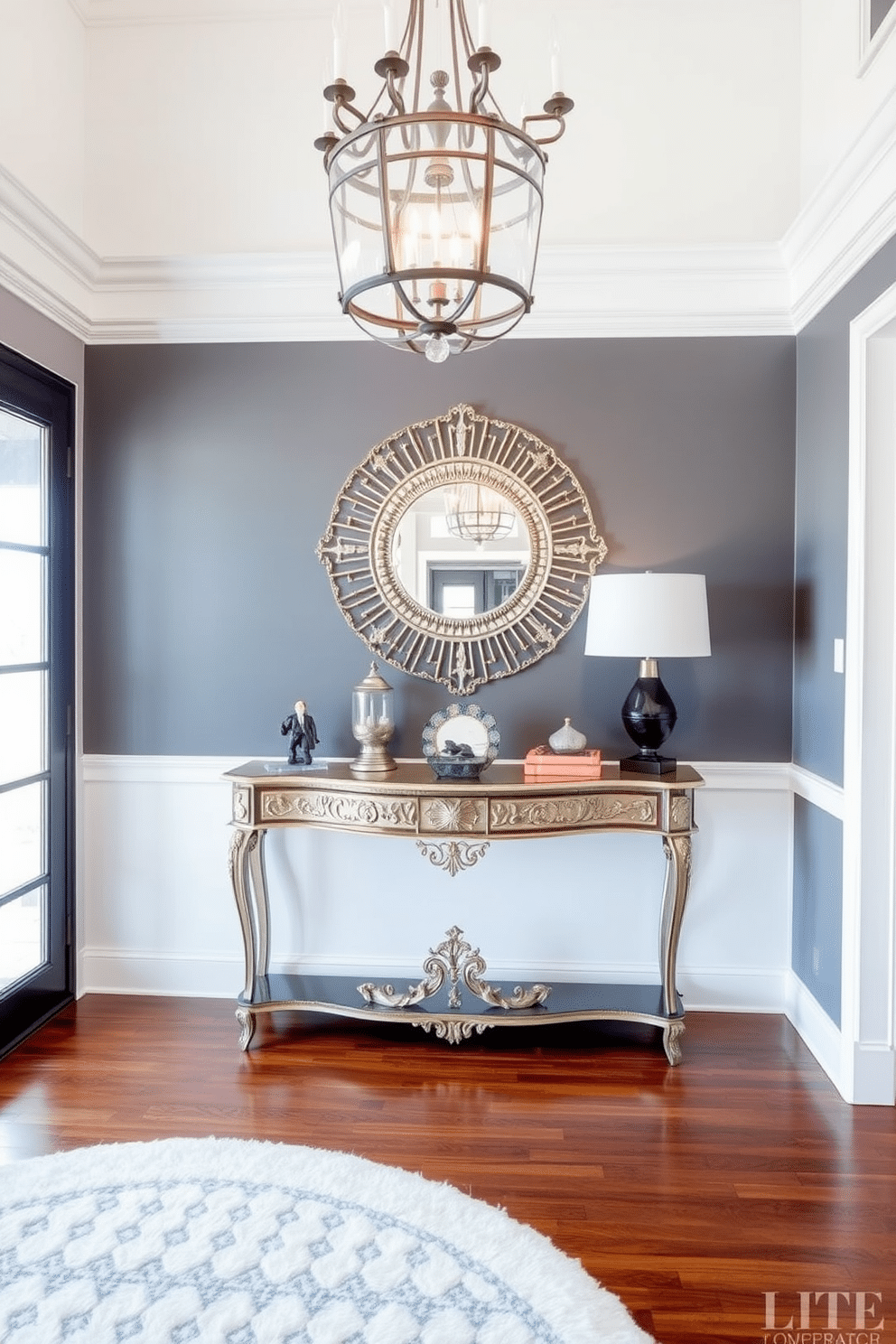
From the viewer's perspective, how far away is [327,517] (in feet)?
11.8

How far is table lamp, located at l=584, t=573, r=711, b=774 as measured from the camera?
3035mm

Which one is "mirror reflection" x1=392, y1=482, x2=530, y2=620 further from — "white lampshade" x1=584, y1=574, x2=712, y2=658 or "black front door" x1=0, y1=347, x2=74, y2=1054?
"black front door" x1=0, y1=347, x2=74, y2=1054

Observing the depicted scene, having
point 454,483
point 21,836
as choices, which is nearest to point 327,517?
point 454,483

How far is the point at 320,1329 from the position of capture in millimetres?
1836

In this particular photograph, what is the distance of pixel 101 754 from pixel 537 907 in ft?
6.15

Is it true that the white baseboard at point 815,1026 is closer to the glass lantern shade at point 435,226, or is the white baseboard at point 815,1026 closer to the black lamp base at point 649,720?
the black lamp base at point 649,720

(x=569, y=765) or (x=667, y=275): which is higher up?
(x=667, y=275)

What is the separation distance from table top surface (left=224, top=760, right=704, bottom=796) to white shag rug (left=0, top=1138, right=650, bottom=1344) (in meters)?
1.11

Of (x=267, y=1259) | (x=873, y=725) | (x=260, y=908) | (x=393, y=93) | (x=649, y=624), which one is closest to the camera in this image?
(x=393, y=93)

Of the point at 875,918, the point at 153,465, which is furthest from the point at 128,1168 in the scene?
the point at 153,465

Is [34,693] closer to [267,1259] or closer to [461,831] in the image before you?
[461,831]

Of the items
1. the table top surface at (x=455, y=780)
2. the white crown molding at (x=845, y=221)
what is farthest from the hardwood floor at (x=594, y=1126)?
the white crown molding at (x=845, y=221)

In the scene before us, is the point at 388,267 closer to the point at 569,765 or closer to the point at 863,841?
the point at 569,765

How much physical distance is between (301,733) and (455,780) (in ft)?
2.08
